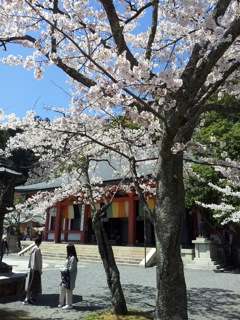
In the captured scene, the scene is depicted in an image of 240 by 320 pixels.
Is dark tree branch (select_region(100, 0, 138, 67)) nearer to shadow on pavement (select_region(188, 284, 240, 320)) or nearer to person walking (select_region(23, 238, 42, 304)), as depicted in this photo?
person walking (select_region(23, 238, 42, 304))

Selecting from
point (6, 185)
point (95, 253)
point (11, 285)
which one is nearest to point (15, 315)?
point (11, 285)

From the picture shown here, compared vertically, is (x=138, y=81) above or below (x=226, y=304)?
above

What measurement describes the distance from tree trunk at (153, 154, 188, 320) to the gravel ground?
223cm

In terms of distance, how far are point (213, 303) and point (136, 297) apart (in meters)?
1.74

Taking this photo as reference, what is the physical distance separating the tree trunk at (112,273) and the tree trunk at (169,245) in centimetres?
188

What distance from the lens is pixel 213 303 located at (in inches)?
231

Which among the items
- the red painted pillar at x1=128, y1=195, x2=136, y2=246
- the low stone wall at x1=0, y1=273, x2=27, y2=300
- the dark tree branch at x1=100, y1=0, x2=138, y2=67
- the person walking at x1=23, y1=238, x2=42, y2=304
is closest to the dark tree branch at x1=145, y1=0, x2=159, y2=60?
the dark tree branch at x1=100, y1=0, x2=138, y2=67

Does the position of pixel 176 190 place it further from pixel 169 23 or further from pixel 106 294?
pixel 106 294

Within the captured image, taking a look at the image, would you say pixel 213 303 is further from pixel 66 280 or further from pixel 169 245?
pixel 169 245

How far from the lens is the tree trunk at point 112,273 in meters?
4.78

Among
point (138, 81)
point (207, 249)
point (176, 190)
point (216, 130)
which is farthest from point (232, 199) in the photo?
point (138, 81)

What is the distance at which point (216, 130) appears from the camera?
12.4m

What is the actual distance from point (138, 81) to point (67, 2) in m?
2.58

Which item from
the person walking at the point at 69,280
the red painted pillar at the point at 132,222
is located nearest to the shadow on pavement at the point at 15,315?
the person walking at the point at 69,280
